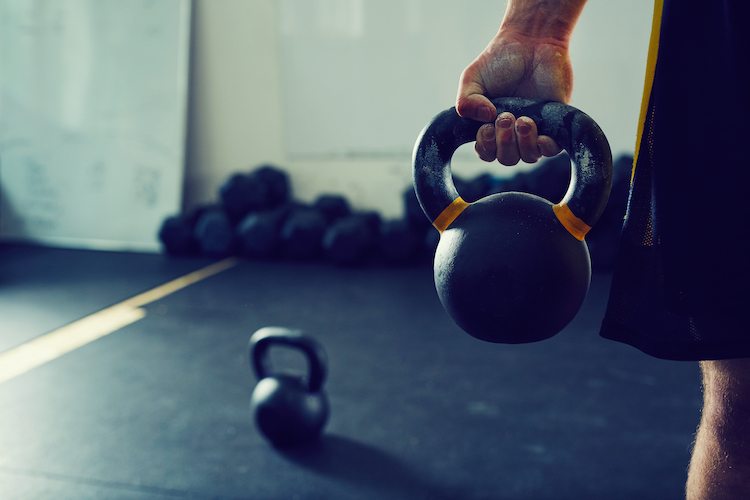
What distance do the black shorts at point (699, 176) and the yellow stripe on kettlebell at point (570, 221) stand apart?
0.34 feet

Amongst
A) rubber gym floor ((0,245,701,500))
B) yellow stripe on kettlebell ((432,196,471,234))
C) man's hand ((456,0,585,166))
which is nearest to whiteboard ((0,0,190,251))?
rubber gym floor ((0,245,701,500))

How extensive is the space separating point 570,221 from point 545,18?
297 millimetres

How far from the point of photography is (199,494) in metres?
1.28

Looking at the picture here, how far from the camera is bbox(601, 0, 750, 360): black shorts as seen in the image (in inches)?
23.0

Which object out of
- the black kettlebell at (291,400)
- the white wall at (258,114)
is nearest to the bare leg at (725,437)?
the black kettlebell at (291,400)

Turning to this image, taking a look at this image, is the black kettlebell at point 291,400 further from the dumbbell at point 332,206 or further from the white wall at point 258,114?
the white wall at point 258,114

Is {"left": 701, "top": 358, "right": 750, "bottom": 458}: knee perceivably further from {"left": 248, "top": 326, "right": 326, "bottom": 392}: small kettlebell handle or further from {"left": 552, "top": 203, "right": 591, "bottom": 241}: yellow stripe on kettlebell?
{"left": 248, "top": 326, "right": 326, "bottom": 392}: small kettlebell handle

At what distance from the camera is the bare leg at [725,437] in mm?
673

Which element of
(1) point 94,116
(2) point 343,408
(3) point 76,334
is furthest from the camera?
(1) point 94,116

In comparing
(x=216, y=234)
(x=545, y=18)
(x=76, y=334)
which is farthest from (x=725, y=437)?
(x=216, y=234)

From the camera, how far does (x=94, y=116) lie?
398 cm

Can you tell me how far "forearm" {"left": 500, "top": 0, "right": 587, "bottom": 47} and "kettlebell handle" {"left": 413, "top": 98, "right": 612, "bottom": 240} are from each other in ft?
0.54

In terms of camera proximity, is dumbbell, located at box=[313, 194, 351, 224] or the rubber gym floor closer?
the rubber gym floor

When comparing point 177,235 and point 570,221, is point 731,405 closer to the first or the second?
point 570,221
